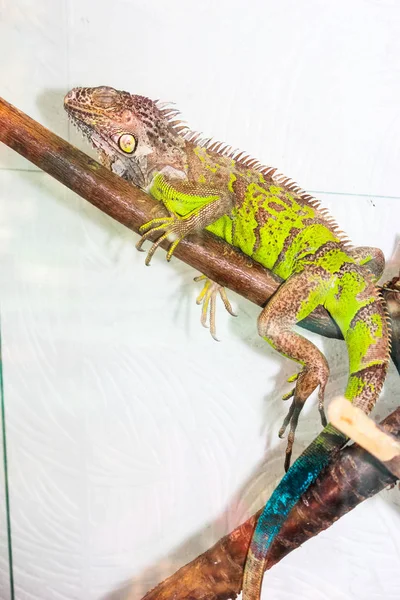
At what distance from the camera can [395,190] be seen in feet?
6.95

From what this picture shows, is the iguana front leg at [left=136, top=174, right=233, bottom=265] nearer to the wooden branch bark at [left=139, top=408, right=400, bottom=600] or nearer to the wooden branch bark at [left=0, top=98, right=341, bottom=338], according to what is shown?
the wooden branch bark at [left=0, top=98, right=341, bottom=338]

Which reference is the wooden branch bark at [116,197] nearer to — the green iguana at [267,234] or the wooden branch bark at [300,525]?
the green iguana at [267,234]

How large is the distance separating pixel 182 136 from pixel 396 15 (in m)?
1.03

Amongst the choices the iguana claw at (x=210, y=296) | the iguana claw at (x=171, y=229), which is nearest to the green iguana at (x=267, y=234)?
the iguana claw at (x=171, y=229)

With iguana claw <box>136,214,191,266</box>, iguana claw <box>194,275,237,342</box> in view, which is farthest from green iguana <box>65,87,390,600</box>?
iguana claw <box>194,275,237,342</box>

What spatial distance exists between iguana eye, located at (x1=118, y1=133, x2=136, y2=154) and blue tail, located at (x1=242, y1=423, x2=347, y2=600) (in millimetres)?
1134

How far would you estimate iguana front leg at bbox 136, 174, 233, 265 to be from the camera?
1679 mm

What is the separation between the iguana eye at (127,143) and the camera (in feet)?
5.77

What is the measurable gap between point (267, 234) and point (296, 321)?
0.33 metres

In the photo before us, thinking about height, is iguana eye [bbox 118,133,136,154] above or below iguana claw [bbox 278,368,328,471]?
above

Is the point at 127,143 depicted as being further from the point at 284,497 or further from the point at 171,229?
the point at 284,497

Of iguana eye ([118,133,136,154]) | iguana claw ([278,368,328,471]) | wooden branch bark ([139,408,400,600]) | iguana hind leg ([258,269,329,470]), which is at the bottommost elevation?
wooden branch bark ([139,408,400,600])

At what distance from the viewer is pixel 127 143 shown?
1764 millimetres

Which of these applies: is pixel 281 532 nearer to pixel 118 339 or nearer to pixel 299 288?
pixel 299 288
